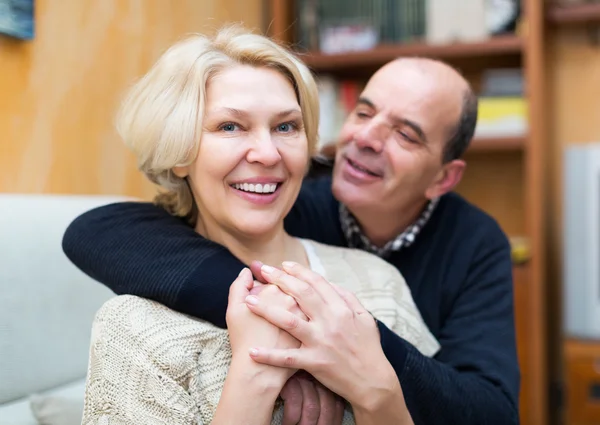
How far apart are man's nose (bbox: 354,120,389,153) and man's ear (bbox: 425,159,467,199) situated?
0.58 ft

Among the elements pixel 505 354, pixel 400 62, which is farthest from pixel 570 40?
pixel 505 354

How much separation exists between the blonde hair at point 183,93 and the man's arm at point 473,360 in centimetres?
44

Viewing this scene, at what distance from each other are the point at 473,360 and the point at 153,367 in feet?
2.24

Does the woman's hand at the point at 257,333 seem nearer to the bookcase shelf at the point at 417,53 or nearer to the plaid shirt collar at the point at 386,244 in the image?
the plaid shirt collar at the point at 386,244

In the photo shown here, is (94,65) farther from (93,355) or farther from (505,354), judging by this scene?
(505,354)

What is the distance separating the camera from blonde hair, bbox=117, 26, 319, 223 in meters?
1.23

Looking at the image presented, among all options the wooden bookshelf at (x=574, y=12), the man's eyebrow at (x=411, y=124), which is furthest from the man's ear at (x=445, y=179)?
the wooden bookshelf at (x=574, y=12)

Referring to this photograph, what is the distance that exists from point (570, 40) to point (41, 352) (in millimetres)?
2723

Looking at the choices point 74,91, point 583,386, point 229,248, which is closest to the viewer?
point 229,248

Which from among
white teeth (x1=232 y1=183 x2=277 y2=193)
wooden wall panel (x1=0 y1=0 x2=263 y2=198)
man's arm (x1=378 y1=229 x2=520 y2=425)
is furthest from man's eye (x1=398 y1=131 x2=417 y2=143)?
white teeth (x1=232 y1=183 x2=277 y2=193)

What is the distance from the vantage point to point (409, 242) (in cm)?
178

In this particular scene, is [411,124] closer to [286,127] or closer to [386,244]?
[386,244]

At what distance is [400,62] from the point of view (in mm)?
1907

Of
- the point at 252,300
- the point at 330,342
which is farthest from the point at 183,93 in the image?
the point at 330,342
